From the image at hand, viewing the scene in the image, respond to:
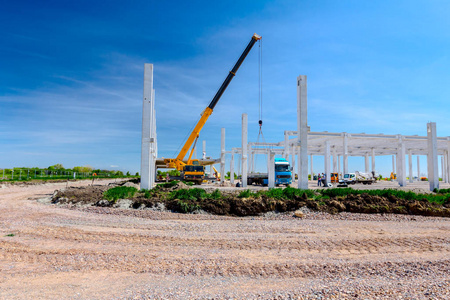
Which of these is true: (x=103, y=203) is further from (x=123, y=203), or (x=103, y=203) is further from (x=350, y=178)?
(x=350, y=178)

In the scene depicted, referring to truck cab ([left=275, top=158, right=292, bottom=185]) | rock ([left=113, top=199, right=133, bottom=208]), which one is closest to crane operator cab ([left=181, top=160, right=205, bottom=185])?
truck cab ([left=275, top=158, right=292, bottom=185])

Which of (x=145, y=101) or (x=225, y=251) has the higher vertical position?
(x=145, y=101)

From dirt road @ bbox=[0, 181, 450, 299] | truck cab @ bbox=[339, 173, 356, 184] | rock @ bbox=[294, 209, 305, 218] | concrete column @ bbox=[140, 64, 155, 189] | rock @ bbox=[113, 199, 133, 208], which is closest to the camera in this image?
dirt road @ bbox=[0, 181, 450, 299]

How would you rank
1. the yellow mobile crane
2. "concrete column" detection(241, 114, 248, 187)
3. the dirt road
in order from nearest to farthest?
the dirt road
the yellow mobile crane
"concrete column" detection(241, 114, 248, 187)

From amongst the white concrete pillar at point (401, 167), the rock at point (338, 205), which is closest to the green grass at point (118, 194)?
the rock at point (338, 205)

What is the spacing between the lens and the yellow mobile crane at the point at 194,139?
24750 millimetres

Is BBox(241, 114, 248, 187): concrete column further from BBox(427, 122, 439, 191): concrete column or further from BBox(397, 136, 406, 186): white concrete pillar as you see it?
BBox(397, 136, 406, 186): white concrete pillar

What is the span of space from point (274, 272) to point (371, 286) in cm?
148

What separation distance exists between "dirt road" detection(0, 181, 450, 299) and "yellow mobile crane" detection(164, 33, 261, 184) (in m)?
17.8

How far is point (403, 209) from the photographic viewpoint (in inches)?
455

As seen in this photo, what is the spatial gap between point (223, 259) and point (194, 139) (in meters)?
24.0

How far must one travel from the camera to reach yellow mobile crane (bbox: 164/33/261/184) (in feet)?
81.2

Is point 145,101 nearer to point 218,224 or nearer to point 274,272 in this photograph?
point 218,224

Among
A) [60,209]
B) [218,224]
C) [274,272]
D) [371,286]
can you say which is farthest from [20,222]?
[371,286]
